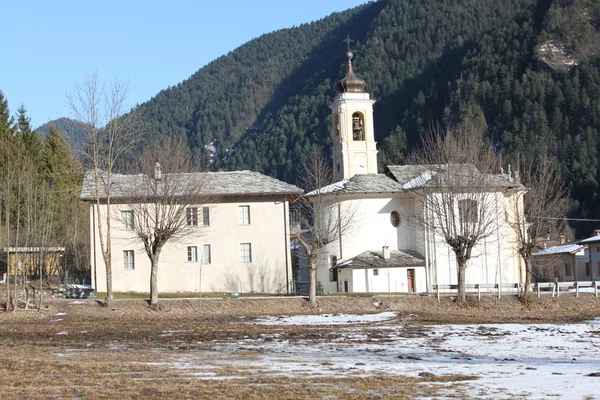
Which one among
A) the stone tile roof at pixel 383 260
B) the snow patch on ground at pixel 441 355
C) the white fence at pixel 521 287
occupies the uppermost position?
the stone tile roof at pixel 383 260

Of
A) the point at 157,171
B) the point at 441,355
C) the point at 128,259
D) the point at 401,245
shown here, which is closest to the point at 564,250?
the point at 401,245

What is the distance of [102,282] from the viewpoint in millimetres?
56656

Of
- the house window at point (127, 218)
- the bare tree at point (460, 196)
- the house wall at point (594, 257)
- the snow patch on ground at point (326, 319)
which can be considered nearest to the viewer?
the snow patch on ground at point (326, 319)

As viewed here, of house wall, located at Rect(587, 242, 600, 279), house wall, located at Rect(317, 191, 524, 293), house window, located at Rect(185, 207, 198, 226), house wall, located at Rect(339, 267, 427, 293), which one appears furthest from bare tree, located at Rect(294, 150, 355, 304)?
house wall, located at Rect(587, 242, 600, 279)

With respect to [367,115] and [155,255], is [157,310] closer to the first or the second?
[155,255]

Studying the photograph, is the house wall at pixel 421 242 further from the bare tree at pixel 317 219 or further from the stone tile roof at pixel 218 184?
the stone tile roof at pixel 218 184

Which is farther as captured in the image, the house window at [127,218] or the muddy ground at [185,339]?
the house window at [127,218]

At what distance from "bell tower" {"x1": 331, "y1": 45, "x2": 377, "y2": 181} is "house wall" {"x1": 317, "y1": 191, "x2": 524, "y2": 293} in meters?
12.8

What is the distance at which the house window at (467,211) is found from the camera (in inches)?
2064

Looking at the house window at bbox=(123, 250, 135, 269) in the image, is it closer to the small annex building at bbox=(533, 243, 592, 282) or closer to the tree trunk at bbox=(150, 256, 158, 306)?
the tree trunk at bbox=(150, 256, 158, 306)

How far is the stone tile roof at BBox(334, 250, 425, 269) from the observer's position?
5884 cm

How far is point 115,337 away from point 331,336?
7441 millimetres

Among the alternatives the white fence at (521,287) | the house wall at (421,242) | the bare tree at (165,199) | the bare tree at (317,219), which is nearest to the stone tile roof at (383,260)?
the house wall at (421,242)

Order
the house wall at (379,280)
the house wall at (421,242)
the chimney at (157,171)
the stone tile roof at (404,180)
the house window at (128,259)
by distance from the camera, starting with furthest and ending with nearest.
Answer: the house wall at (421,242)
the house wall at (379,280)
the house window at (128,259)
the stone tile roof at (404,180)
the chimney at (157,171)
